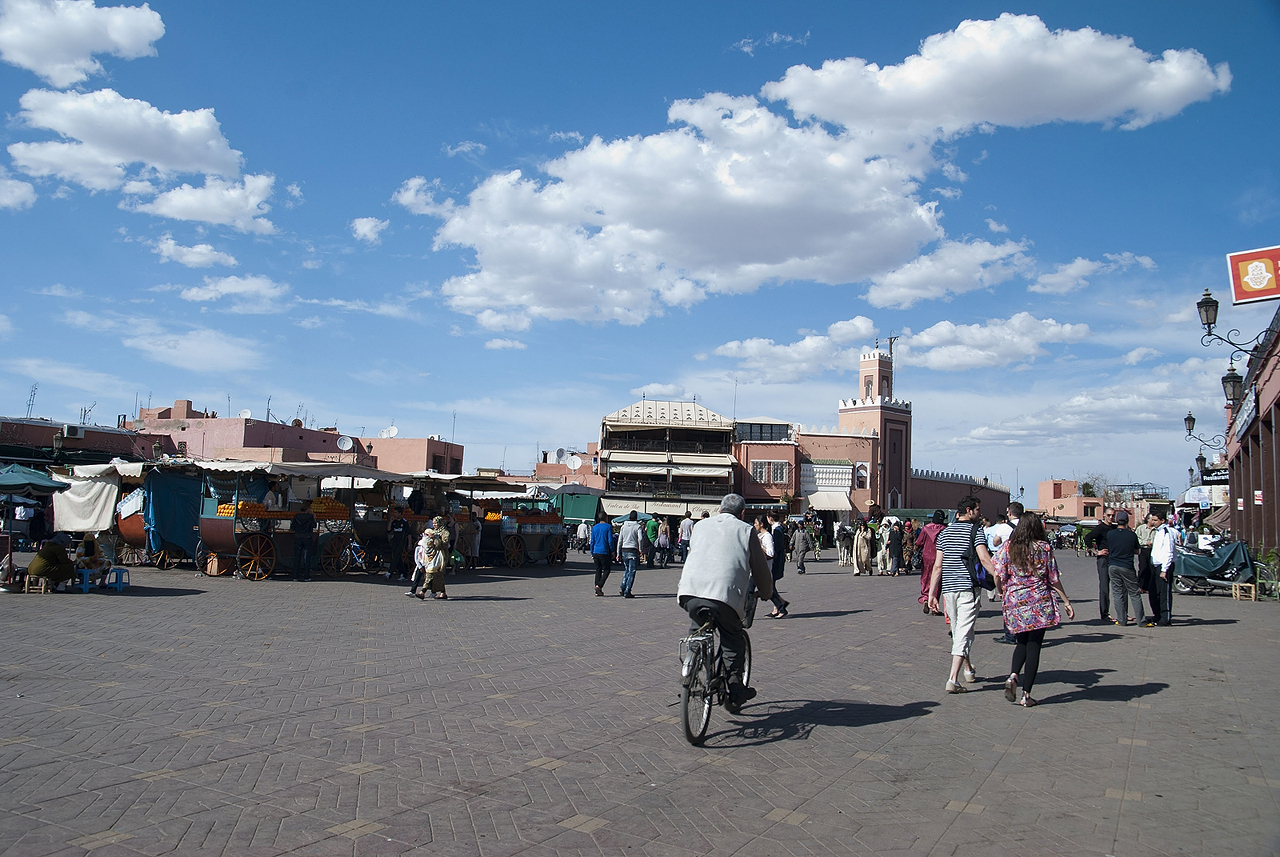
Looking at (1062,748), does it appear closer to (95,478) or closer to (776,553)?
(776,553)

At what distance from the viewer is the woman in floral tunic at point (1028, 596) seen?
7246mm

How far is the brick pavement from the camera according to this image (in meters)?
4.25

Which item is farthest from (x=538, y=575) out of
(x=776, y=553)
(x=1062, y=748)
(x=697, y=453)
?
(x=697, y=453)

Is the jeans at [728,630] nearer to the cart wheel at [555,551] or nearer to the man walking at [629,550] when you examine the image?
the man walking at [629,550]

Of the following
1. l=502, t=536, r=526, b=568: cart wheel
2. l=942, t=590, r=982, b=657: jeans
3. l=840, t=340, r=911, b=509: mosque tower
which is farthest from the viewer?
l=840, t=340, r=911, b=509: mosque tower

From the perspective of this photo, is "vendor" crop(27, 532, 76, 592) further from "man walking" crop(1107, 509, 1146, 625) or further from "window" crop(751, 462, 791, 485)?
"window" crop(751, 462, 791, 485)

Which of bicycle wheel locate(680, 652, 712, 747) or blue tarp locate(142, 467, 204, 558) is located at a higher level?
blue tarp locate(142, 467, 204, 558)

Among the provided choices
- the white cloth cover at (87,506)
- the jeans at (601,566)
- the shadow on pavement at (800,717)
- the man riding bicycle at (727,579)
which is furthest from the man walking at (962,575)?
the white cloth cover at (87,506)

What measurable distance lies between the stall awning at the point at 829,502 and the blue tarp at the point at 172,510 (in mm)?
42514

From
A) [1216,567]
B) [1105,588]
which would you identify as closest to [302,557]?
[1105,588]

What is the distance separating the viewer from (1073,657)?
396 inches

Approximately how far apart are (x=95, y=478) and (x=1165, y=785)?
69.1 ft

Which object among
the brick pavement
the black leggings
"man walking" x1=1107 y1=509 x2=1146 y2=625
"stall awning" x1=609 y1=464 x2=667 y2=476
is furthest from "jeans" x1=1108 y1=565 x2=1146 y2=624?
"stall awning" x1=609 y1=464 x2=667 y2=476

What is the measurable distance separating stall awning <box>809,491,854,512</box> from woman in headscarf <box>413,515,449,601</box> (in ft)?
141
